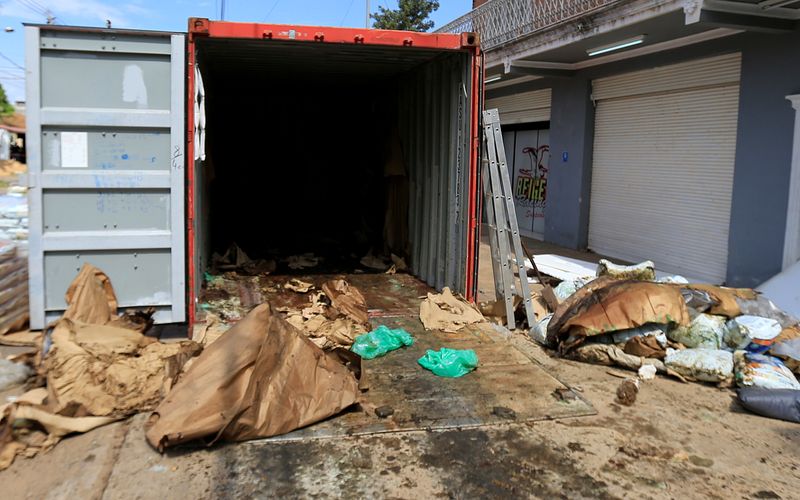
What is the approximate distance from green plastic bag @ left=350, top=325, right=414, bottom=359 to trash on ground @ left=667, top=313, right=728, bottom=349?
7.87ft

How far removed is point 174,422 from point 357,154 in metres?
8.64

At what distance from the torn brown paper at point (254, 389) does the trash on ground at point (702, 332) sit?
3.08m

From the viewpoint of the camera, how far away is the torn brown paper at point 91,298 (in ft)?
16.8

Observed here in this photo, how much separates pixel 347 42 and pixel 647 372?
4.06m

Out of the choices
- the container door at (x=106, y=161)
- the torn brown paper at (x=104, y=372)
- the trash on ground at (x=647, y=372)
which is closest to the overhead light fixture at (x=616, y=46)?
the trash on ground at (x=647, y=372)

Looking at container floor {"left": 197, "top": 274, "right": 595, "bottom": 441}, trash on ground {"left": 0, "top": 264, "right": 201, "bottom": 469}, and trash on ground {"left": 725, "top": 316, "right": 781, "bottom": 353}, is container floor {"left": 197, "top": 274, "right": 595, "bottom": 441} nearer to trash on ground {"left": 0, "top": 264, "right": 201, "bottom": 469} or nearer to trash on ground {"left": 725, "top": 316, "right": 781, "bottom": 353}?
trash on ground {"left": 0, "top": 264, "right": 201, "bottom": 469}

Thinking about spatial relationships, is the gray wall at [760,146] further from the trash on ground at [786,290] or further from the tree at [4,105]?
the tree at [4,105]

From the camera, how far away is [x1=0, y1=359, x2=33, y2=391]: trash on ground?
4.54 metres

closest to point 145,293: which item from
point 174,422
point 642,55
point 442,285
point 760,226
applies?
point 174,422

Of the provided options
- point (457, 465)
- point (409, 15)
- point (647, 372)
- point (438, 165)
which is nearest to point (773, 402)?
point (647, 372)

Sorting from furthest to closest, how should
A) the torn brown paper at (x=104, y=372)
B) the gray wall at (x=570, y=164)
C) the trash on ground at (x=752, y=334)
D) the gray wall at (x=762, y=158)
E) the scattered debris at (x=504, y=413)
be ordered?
the gray wall at (x=570, y=164) → the gray wall at (x=762, y=158) → the trash on ground at (x=752, y=334) → the scattered debris at (x=504, y=413) → the torn brown paper at (x=104, y=372)

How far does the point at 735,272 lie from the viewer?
8.74m

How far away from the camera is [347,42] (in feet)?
19.7

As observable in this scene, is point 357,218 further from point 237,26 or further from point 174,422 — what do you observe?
point 174,422
